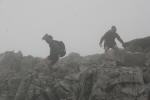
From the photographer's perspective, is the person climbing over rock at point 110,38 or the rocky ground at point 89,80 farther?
the person climbing over rock at point 110,38

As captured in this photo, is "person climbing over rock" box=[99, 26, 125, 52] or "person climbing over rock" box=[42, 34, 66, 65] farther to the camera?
"person climbing over rock" box=[99, 26, 125, 52]

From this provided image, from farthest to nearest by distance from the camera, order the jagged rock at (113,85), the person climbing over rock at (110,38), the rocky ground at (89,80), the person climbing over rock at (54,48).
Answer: the person climbing over rock at (110,38), the person climbing over rock at (54,48), the rocky ground at (89,80), the jagged rock at (113,85)

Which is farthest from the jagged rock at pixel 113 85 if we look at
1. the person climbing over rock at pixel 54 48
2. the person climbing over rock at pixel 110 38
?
the person climbing over rock at pixel 110 38

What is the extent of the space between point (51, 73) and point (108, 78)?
666 cm

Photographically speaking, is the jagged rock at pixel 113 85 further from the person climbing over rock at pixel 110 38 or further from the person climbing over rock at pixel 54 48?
the person climbing over rock at pixel 110 38

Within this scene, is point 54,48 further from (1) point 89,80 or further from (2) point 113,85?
(2) point 113,85

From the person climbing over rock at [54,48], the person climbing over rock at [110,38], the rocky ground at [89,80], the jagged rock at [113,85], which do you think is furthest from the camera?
the person climbing over rock at [110,38]

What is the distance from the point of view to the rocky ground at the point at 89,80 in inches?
739

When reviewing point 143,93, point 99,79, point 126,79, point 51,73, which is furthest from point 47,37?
point 143,93

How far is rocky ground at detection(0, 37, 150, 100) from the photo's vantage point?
61.6 feet

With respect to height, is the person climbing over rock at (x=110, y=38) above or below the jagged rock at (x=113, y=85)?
above

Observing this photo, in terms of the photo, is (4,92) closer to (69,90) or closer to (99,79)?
(69,90)

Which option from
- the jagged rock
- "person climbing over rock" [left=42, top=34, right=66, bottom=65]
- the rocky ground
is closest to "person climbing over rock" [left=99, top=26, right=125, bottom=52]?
the rocky ground

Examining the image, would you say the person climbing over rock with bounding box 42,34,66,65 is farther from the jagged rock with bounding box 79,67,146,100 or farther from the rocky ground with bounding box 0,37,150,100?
the jagged rock with bounding box 79,67,146,100
